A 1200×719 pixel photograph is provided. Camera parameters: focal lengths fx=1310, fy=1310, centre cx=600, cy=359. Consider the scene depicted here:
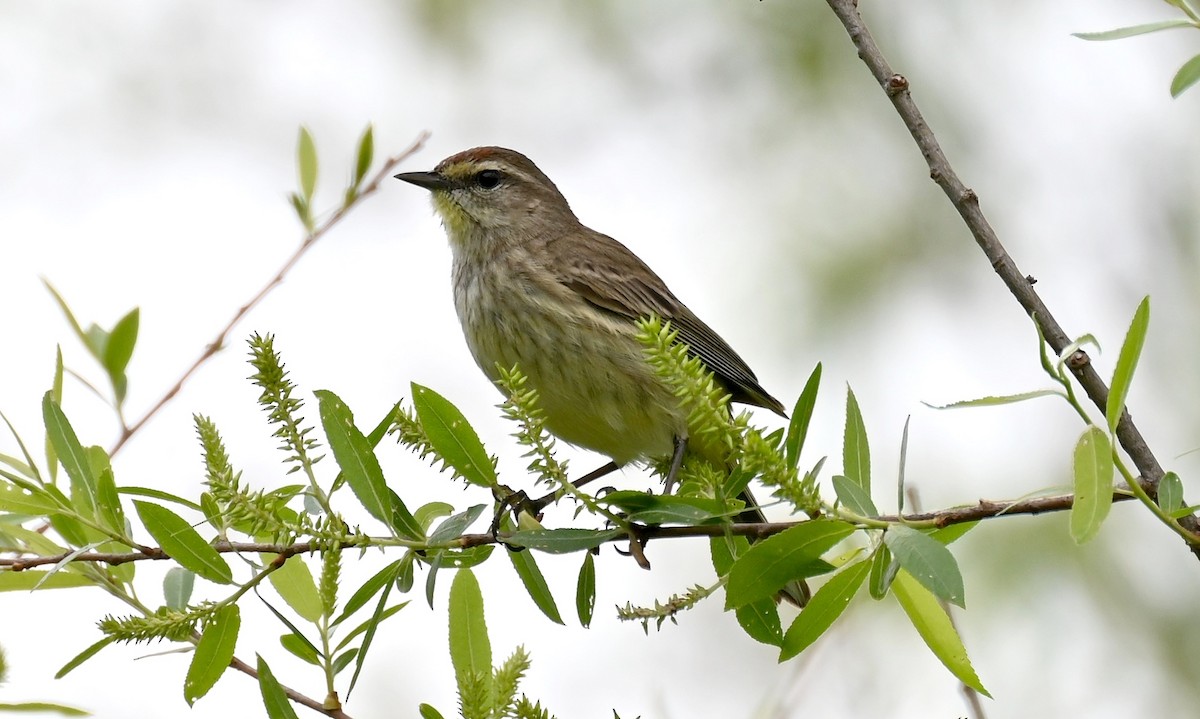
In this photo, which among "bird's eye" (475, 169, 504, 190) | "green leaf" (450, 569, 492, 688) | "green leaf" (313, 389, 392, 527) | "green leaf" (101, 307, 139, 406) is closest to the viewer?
"green leaf" (313, 389, 392, 527)

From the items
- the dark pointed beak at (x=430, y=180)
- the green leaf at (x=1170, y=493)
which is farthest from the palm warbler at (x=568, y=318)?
the green leaf at (x=1170, y=493)

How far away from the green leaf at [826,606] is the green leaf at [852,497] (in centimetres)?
18

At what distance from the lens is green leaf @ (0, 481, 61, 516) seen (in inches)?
109

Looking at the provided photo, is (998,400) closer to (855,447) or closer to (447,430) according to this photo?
(855,447)

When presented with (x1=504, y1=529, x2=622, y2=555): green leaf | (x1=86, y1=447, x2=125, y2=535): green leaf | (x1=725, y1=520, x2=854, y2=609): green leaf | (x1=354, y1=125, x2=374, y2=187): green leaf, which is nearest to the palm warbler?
(x1=354, y1=125, x2=374, y2=187): green leaf

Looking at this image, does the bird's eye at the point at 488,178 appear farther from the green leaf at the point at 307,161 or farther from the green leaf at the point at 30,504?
the green leaf at the point at 30,504

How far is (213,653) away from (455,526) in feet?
1.80

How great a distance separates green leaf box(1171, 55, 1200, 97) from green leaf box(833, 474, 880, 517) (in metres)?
0.91

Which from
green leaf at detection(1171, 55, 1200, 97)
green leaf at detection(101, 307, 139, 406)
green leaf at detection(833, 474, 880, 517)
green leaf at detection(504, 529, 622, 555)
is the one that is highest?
green leaf at detection(101, 307, 139, 406)

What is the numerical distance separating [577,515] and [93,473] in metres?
1.11

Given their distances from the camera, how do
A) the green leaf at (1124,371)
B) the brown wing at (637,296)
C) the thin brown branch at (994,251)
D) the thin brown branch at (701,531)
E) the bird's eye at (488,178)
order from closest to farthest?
the green leaf at (1124,371)
the thin brown branch at (701,531)
the thin brown branch at (994,251)
the brown wing at (637,296)
the bird's eye at (488,178)

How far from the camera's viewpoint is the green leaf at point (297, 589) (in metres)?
2.91

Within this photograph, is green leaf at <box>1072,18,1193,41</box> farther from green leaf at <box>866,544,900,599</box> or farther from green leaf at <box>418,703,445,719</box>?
green leaf at <box>418,703,445,719</box>

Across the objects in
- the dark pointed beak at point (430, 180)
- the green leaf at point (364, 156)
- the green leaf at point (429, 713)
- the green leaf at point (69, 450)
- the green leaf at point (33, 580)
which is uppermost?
the dark pointed beak at point (430, 180)
